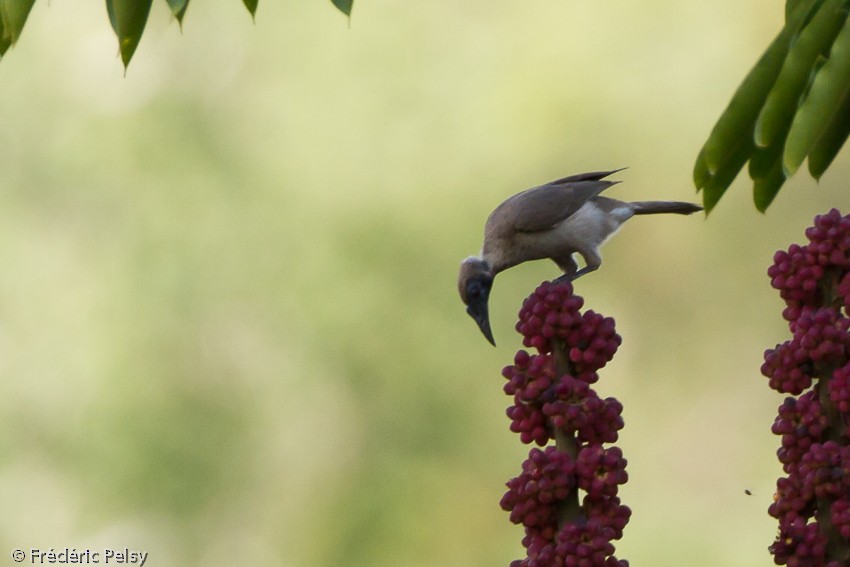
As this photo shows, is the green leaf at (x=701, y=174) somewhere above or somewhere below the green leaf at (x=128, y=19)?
below

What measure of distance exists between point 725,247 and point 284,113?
7.17 feet

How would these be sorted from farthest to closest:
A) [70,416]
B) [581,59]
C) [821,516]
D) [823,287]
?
[581,59], [70,416], [823,287], [821,516]

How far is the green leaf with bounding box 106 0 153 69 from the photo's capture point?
5.16ft

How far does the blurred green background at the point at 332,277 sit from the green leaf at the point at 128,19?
382 centimetres

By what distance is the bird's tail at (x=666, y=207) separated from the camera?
9.15 ft

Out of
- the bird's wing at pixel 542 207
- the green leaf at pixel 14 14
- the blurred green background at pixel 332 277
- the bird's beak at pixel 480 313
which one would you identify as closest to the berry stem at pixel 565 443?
the green leaf at pixel 14 14

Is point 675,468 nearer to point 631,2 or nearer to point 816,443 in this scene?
point 631,2

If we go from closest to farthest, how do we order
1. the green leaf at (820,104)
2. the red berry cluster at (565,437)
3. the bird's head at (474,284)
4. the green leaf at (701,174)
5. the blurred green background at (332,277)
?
the red berry cluster at (565,437) → the green leaf at (820,104) → the green leaf at (701,174) → the bird's head at (474,284) → the blurred green background at (332,277)

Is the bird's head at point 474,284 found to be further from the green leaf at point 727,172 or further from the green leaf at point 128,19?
the green leaf at point 128,19

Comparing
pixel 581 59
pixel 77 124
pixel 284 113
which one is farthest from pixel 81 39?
pixel 581 59

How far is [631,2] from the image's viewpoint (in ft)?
19.6

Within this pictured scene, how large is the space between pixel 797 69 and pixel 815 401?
1.63 feet

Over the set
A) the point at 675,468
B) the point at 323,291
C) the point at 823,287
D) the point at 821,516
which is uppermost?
the point at 323,291

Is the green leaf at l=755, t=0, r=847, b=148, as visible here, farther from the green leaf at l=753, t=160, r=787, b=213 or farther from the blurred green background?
the blurred green background
